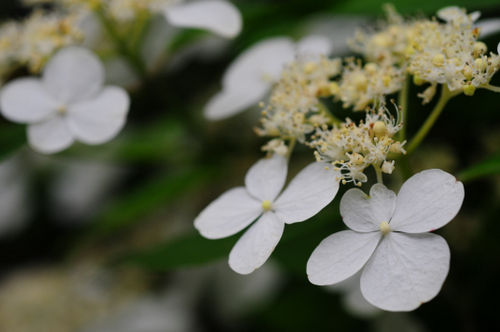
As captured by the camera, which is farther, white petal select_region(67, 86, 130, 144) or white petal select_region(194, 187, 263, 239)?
white petal select_region(67, 86, 130, 144)

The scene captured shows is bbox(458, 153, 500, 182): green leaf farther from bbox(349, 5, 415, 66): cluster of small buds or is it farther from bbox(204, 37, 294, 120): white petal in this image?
bbox(204, 37, 294, 120): white petal

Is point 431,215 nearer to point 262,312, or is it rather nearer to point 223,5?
point 223,5

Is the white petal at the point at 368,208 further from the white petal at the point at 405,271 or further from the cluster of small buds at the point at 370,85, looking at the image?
the cluster of small buds at the point at 370,85

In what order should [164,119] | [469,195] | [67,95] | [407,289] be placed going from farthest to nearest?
[164,119] < [469,195] < [67,95] < [407,289]

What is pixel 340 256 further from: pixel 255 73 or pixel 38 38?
pixel 38 38

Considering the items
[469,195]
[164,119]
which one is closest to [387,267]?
[469,195]

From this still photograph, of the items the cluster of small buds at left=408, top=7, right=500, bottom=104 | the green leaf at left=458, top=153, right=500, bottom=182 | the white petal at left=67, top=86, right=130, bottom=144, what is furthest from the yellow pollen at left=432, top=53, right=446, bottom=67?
the white petal at left=67, top=86, right=130, bottom=144

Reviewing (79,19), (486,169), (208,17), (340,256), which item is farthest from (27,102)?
(486,169)
